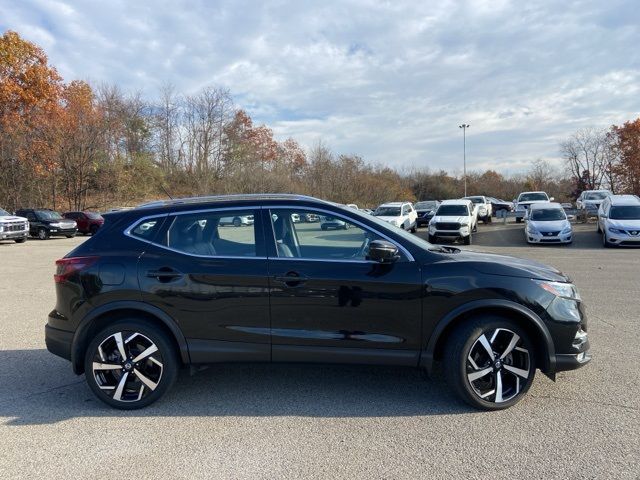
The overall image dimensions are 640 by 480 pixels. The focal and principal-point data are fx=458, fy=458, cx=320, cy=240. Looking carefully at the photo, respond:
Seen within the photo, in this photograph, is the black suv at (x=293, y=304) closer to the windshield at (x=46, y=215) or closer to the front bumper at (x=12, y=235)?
the front bumper at (x=12, y=235)

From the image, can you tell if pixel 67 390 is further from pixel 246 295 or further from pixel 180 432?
pixel 246 295

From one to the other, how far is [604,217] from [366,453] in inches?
733

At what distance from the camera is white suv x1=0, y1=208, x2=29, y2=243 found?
21167mm

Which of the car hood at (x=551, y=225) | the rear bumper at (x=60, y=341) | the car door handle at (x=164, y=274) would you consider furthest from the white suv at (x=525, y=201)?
the rear bumper at (x=60, y=341)

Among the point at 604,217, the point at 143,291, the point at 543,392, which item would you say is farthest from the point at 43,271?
the point at 604,217

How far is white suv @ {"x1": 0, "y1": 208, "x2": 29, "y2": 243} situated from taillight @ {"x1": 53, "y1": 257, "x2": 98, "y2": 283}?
2075 cm

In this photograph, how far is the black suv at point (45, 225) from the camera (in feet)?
83.7

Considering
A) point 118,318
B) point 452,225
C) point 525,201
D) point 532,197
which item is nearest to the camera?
point 118,318

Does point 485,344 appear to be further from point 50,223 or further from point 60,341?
point 50,223

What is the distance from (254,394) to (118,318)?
4.54ft

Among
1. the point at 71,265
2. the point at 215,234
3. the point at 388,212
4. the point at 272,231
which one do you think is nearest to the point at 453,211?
the point at 388,212

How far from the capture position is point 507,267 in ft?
12.5

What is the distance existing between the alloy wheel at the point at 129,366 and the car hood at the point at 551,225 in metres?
17.4

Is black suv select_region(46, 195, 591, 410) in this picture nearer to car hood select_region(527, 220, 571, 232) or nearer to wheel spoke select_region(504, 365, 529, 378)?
wheel spoke select_region(504, 365, 529, 378)
